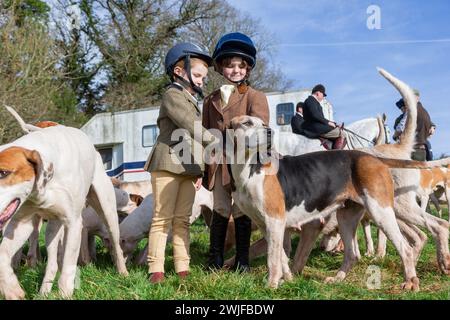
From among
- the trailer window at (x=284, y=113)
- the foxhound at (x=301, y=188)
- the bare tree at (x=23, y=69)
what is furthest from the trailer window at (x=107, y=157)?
the foxhound at (x=301, y=188)

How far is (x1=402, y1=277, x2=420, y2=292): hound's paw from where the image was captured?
158 inches

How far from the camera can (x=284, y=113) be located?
48.4 ft

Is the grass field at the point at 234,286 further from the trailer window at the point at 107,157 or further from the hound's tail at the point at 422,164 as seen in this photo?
the trailer window at the point at 107,157

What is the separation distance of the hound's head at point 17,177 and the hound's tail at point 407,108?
3.49m

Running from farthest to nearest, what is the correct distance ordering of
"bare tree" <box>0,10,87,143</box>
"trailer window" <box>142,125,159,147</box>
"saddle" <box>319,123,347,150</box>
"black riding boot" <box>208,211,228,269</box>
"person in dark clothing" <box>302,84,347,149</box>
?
"trailer window" <box>142,125,159,147</box>
"bare tree" <box>0,10,87,143</box>
"person in dark clothing" <box>302,84,347,149</box>
"saddle" <box>319,123,347,150</box>
"black riding boot" <box>208,211,228,269</box>

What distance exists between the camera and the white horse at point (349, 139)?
931cm

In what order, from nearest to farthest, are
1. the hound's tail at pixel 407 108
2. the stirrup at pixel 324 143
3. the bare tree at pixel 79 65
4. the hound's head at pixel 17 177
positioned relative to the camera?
the hound's head at pixel 17 177 → the hound's tail at pixel 407 108 → the stirrup at pixel 324 143 → the bare tree at pixel 79 65

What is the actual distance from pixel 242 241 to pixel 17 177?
2518 mm

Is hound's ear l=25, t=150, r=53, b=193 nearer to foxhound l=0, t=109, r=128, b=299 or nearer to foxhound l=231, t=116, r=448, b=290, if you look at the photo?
foxhound l=0, t=109, r=128, b=299

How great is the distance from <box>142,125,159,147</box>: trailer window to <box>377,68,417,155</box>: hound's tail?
42.5ft

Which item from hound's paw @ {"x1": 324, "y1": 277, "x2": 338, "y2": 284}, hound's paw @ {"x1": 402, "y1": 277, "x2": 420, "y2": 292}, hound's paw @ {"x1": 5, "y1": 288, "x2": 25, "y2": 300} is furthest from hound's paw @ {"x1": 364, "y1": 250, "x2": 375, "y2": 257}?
hound's paw @ {"x1": 5, "y1": 288, "x2": 25, "y2": 300}
